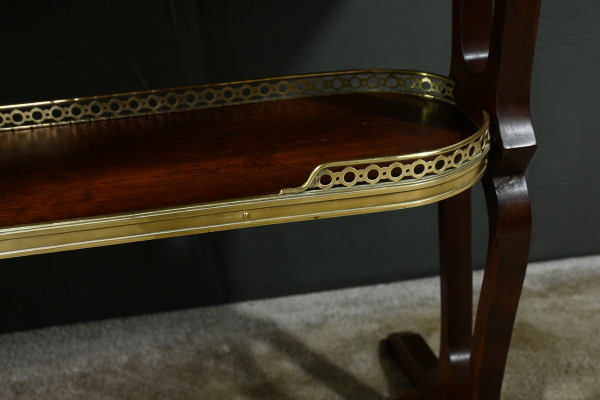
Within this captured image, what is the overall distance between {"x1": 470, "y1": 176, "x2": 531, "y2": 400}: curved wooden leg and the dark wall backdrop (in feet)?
1.82

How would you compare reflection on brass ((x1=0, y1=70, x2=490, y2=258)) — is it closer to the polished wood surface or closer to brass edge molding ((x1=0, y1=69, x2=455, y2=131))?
the polished wood surface

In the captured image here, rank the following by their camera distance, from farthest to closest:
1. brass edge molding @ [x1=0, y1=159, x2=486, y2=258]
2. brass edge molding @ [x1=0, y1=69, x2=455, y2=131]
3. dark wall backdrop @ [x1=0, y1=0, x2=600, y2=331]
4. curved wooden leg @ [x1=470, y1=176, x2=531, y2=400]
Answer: dark wall backdrop @ [x1=0, y1=0, x2=600, y2=331]
brass edge molding @ [x1=0, y1=69, x2=455, y2=131]
curved wooden leg @ [x1=470, y1=176, x2=531, y2=400]
brass edge molding @ [x1=0, y1=159, x2=486, y2=258]

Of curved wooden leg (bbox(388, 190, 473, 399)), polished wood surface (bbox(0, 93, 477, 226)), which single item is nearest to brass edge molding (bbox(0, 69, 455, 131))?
polished wood surface (bbox(0, 93, 477, 226))

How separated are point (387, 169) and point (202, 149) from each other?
0.25 m

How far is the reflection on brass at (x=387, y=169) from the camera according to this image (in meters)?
0.68

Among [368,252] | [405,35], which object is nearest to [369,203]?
[405,35]

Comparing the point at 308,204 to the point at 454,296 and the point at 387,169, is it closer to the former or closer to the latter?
the point at 387,169

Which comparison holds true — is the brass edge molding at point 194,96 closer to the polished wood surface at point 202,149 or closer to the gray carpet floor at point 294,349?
the polished wood surface at point 202,149

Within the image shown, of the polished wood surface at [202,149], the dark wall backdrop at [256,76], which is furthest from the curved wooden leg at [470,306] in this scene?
the dark wall backdrop at [256,76]

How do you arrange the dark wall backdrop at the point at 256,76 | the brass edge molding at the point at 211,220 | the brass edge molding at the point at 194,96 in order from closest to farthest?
the brass edge molding at the point at 211,220 < the brass edge molding at the point at 194,96 < the dark wall backdrop at the point at 256,76

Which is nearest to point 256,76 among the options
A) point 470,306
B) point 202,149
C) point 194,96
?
point 194,96

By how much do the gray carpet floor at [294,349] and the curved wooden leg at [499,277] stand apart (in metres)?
0.31

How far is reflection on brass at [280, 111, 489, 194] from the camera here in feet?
2.23

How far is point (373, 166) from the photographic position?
0.69 meters
